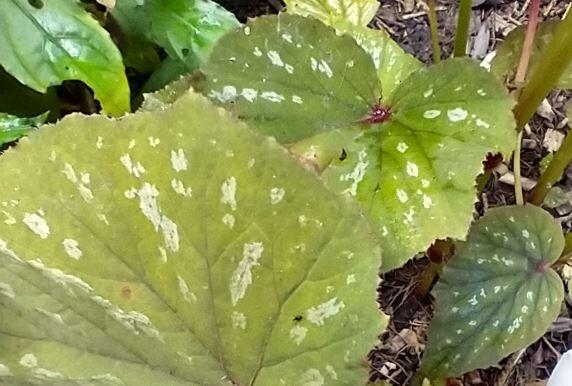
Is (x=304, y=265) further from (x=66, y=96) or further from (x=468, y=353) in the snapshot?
(x=66, y=96)

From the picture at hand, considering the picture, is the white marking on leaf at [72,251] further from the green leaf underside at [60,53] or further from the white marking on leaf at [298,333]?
the green leaf underside at [60,53]

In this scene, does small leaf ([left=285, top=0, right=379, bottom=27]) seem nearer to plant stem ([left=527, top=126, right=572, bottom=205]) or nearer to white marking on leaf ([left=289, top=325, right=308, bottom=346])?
plant stem ([left=527, top=126, right=572, bottom=205])

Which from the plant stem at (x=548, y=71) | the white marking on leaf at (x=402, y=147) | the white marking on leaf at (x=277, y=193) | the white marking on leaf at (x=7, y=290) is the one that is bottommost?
the white marking on leaf at (x=7, y=290)

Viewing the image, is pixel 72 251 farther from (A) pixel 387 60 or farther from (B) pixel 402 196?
(A) pixel 387 60

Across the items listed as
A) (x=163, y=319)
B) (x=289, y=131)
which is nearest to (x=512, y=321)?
(x=289, y=131)

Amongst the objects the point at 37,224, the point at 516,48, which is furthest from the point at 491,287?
the point at 37,224

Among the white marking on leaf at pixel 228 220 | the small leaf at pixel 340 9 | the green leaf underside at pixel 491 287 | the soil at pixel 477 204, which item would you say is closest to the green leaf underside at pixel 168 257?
the white marking on leaf at pixel 228 220
